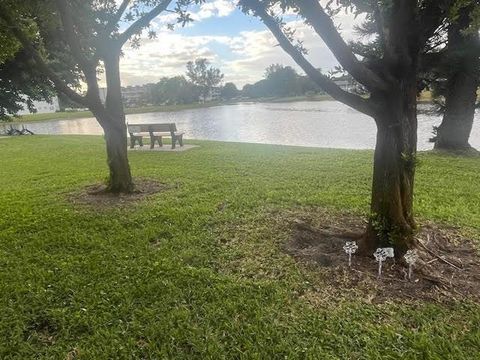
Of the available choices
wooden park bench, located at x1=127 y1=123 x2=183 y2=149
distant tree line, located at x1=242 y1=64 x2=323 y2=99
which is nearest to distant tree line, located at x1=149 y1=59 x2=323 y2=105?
distant tree line, located at x1=242 y1=64 x2=323 y2=99

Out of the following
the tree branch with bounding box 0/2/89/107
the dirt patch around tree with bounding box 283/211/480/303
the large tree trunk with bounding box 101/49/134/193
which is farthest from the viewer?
the large tree trunk with bounding box 101/49/134/193

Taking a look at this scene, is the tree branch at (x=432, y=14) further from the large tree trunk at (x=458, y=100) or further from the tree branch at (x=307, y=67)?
the large tree trunk at (x=458, y=100)

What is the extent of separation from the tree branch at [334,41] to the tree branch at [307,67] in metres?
0.22

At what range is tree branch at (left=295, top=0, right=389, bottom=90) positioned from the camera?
3273 millimetres

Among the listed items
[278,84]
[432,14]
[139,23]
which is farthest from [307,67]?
[278,84]

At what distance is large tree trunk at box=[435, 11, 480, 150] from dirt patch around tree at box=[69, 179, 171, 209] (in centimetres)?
915

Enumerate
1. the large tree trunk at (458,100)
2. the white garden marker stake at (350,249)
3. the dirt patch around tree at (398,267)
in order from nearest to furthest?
1. the dirt patch around tree at (398,267)
2. the white garden marker stake at (350,249)
3. the large tree trunk at (458,100)

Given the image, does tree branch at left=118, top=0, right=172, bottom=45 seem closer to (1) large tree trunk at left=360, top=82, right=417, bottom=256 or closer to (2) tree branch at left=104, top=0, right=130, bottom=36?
(2) tree branch at left=104, top=0, right=130, bottom=36

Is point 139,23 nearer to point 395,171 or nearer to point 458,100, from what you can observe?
point 395,171

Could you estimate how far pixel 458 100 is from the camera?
38.4 ft

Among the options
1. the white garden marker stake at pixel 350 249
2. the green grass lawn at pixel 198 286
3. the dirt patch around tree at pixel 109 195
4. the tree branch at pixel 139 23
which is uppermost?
the tree branch at pixel 139 23

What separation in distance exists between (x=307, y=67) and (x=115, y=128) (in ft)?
13.7

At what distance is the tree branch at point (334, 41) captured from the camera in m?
3.27

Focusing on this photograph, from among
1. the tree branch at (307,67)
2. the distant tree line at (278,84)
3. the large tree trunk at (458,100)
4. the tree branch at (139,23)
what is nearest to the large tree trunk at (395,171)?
the tree branch at (307,67)
